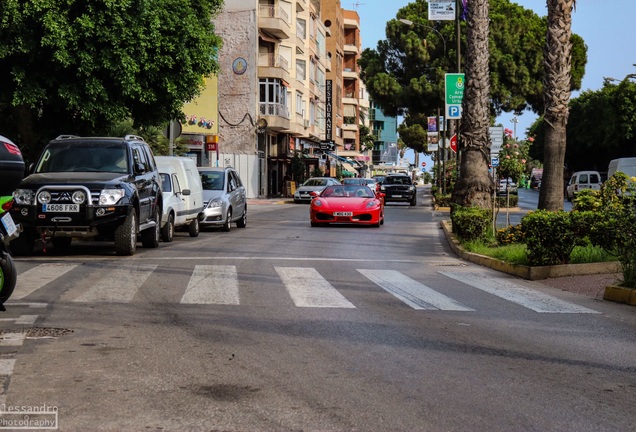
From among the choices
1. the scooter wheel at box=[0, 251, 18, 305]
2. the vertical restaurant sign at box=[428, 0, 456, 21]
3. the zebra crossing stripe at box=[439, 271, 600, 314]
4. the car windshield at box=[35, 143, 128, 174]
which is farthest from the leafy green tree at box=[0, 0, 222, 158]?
the scooter wheel at box=[0, 251, 18, 305]

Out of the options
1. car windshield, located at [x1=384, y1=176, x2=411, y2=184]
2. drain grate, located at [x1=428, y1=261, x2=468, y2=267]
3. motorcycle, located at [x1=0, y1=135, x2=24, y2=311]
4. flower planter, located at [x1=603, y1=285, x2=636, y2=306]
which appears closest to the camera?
motorcycle, located at [x1=0, y1=135, x2=24, y2=311]

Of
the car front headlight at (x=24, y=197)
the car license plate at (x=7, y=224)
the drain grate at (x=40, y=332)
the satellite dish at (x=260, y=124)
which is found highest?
the satellite dish at (x=260, y=124)

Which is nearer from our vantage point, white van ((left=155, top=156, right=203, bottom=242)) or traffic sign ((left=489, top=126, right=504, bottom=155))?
white van ((left=155, top=156, right=203, bottom=242))

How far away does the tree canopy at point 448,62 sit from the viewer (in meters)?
60.3

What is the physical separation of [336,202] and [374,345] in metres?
20.4

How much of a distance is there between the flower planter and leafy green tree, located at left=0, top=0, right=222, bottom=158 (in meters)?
16.3

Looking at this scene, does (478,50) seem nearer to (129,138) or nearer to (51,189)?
(129,138)

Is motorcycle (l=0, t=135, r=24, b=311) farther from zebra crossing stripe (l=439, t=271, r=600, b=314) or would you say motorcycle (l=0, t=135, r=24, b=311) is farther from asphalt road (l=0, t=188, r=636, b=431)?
zebra crossing stripe (l=439, t=271, r=600, b=314)

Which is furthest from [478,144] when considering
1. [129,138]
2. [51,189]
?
[51,189]

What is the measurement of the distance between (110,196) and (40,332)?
8.02 metres

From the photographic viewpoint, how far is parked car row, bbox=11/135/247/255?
15.5 metres

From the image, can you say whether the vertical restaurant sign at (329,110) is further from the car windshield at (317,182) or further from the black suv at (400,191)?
the black suv at (400,191)

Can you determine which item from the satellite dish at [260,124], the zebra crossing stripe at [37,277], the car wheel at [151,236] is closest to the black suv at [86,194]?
the car wheel at [151,236]

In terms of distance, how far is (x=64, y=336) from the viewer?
7.71m
